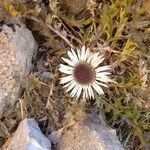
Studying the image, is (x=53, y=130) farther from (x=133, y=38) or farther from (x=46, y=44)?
(x=133, y=38)

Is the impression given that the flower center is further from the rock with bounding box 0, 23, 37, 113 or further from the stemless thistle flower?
the rock with bounding box 0, 23, 37, 113

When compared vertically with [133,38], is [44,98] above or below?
below

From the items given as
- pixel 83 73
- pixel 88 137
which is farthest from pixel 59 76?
pixel 88 137

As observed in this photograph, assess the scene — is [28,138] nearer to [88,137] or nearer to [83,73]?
[88,137]

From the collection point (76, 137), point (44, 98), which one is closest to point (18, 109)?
point (44, 98)

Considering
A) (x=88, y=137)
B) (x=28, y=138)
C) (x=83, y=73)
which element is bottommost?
(x=28, y=138)

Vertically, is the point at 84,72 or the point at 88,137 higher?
the point at 84,72

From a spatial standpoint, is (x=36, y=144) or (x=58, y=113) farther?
(x=58, y=113)

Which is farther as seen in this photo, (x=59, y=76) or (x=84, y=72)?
(x=59, y=76)
